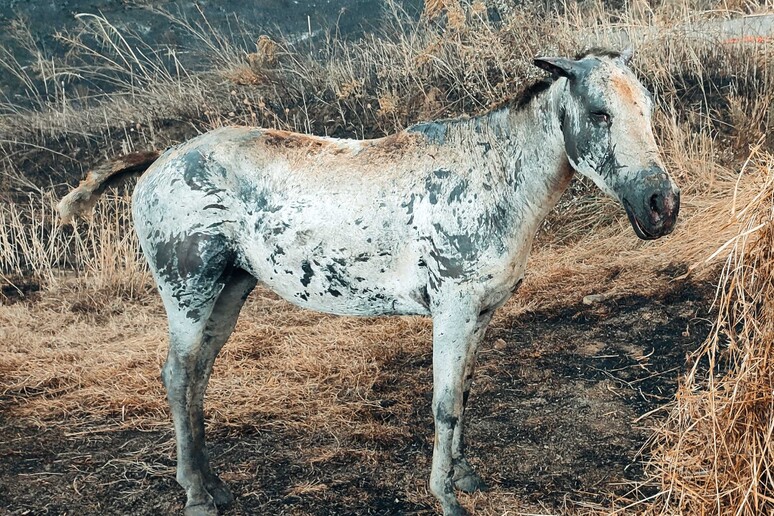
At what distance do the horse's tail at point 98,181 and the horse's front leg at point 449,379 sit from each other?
5.43 feet

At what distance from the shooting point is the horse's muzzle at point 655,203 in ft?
9.60

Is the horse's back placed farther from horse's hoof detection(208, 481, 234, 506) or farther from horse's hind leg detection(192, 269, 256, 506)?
horse's hoof detection(208, 481, 234, 506)

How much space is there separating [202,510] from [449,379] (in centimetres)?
125

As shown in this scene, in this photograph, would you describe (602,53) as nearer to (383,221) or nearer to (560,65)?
(560,65)

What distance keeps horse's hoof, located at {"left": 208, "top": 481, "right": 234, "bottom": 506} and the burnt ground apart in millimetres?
40

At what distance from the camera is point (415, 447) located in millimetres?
4273

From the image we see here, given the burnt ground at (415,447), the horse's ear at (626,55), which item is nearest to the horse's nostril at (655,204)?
the horse's ear at (626,55)

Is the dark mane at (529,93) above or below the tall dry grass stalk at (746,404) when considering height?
above

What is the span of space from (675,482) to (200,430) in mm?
2052

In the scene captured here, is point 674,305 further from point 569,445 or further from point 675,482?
point 675,482

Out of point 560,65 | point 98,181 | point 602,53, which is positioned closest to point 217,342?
point 98,181

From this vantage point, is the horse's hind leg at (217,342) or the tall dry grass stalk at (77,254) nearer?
the horse's hind leg at (217,342)

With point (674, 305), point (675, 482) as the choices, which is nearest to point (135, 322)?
point (674, 305)

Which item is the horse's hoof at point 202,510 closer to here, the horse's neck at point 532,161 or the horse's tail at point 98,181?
the horse's tail at point 98,181
